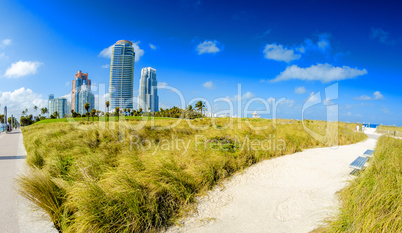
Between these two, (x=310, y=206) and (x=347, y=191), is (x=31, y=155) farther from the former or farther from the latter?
(x=347, y=191)

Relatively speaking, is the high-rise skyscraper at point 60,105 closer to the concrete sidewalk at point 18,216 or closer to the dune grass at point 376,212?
the concrete sidewalk at point 18,216

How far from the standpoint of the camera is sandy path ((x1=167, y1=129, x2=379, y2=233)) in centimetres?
277

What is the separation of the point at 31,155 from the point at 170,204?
5.01 m

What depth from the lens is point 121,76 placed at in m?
79.4

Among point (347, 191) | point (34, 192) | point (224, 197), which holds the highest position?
point (34, 192)

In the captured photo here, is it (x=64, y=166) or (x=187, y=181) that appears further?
(x=64, y=166)

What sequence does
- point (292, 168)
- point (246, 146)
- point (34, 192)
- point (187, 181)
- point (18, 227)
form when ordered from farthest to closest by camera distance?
point (246, 146) → point (292, 168) → point (187, 181) → point (34, 192) → point (18, 227)

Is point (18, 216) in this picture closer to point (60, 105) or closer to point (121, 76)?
point (121, 76)

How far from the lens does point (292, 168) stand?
5531 millimetres

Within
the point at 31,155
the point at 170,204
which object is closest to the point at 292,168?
the point at 170,204

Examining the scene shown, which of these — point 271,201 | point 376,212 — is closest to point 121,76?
point 271,201

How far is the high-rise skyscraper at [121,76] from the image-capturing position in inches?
2955

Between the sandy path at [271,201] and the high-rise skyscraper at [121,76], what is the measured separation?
248 ft

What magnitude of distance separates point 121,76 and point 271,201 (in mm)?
87475
